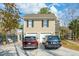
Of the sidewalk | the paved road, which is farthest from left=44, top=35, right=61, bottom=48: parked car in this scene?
the sidewalk

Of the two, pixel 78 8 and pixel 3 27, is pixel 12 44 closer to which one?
pixel 3 27

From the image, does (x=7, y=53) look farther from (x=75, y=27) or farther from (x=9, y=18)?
(x=75, y=27)

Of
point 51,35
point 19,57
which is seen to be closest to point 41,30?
point 51,35

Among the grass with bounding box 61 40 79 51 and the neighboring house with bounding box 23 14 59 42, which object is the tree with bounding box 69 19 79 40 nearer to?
the grass with bounding box 61 40 79 51

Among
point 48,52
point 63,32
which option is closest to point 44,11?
point 63,32

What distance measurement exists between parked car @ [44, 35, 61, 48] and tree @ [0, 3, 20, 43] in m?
1.05

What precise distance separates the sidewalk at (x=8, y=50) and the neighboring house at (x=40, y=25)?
1.81 feet

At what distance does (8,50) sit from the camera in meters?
10.7

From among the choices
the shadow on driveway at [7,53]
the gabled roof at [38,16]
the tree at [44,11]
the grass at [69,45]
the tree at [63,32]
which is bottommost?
the shadow on driveway at [7,53]

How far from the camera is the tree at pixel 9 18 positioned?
10508 millimetres

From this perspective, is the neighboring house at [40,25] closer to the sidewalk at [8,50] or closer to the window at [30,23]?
the window at [30,23]

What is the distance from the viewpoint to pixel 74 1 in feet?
34.2

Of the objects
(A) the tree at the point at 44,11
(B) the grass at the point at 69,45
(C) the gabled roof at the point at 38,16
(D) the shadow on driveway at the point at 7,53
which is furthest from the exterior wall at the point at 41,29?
(D) the shadow on driveway at the point at 7,53

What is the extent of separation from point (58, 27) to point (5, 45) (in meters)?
1.61
